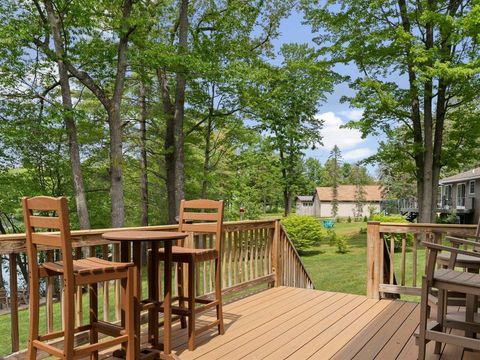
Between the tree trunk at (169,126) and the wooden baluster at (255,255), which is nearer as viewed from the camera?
the wooden baluster at (255,255)

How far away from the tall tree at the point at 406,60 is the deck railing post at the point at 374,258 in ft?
27.9

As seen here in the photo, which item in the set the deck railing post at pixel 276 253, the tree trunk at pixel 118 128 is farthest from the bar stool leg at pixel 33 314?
the tree trunk at pixel 118 128

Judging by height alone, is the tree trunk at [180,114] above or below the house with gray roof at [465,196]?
above

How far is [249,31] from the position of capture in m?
14.6

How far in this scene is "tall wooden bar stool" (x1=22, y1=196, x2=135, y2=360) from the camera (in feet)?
7.57

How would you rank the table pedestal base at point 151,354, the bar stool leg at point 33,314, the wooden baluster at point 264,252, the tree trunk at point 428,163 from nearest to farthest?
the bar stool leg at point 33,314, the table pedestal base at point 151,354, the wooden baluster at point 264,252, the tree trunk at point 428,163

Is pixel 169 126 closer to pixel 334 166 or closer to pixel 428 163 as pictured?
pixel 428 163

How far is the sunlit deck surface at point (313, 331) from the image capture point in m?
3.24

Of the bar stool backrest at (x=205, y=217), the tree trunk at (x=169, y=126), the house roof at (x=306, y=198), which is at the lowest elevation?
the house roof at (x=306, y=198)

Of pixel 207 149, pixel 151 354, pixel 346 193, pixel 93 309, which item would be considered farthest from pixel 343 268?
pixel 346 193

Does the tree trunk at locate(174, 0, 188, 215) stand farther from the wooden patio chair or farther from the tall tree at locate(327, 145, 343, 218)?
the tall tree at locate(327, 145, 343, 218)

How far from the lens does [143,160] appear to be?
1533 centimetres

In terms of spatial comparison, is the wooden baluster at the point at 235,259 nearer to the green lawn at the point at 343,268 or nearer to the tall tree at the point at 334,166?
the green lawn at the point at 343,268

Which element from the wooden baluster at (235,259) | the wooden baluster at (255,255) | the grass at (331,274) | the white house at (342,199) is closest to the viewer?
the wooden baluster at (235,259)
